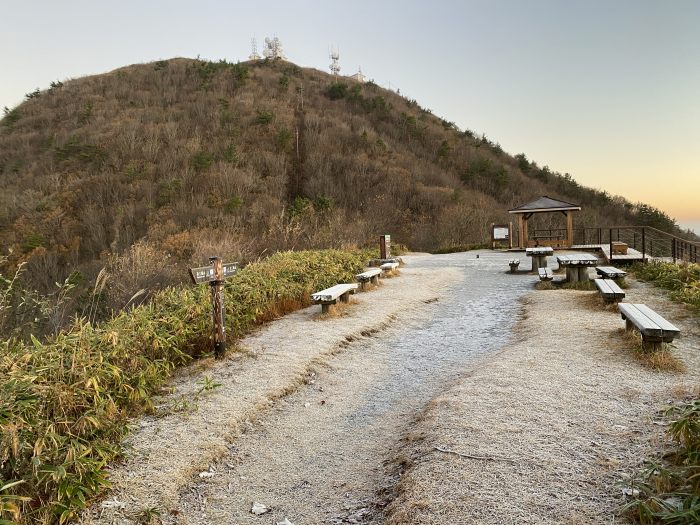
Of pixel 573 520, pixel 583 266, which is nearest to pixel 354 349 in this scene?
pixel 573 520

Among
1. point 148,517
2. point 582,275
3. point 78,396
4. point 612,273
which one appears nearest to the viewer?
point 148,517

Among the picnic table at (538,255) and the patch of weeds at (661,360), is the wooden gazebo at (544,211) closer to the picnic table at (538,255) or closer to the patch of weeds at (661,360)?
the picnic table at (538,255)

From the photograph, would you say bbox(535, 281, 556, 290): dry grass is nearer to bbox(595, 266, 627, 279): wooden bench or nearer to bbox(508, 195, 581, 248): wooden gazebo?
bbox(595, 266, 627, 279): wooden bench

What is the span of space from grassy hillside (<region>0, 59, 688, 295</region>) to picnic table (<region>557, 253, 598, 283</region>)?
23.5ft

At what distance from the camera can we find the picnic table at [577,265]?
9172 millimetres

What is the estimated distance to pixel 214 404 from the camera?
4.00 meters

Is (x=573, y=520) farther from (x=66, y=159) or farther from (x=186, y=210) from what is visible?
(x=66, y=159)

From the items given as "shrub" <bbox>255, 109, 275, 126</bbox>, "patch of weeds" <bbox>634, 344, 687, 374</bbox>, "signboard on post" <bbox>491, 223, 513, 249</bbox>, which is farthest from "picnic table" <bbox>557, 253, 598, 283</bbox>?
"shrub" <bbox>255, 109, 275, 126</bbox>

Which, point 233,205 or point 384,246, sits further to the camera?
point 233,205

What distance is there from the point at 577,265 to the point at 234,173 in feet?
75.6

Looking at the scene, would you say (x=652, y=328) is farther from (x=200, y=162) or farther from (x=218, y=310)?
(x=200, y=162)

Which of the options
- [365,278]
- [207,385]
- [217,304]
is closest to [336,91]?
[365,278]

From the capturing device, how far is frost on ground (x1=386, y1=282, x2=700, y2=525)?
2441 millimetres

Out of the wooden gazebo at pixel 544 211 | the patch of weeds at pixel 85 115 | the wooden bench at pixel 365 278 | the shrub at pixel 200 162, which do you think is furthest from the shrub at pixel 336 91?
the wooden bench at pixel 365 278
